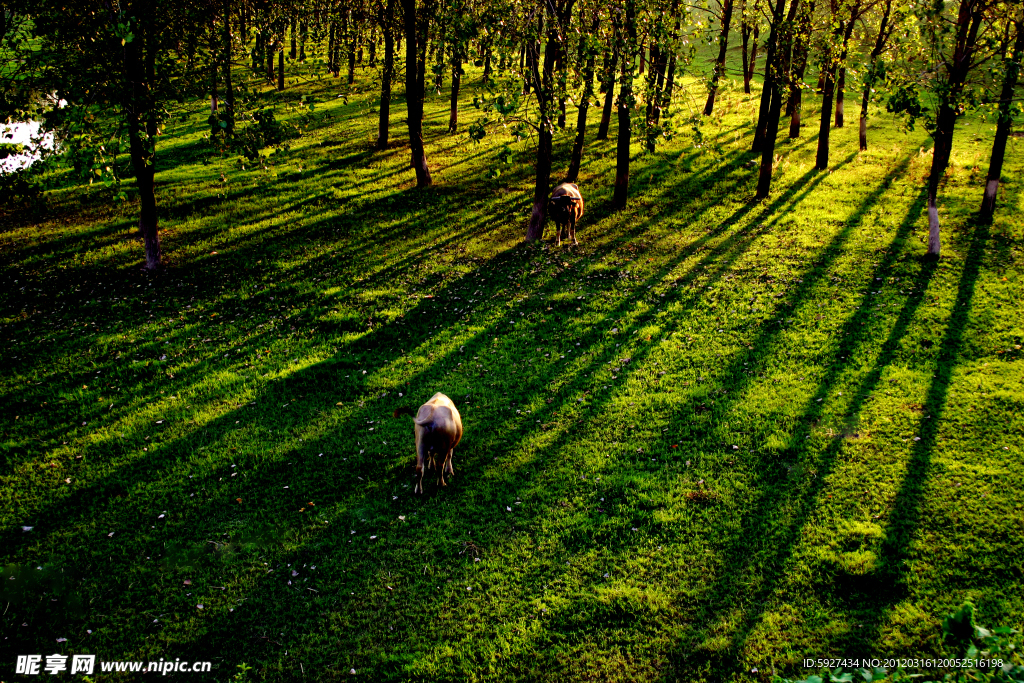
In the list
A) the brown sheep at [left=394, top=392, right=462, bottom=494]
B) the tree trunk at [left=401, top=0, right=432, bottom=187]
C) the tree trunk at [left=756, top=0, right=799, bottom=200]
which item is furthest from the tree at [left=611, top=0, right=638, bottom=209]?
the brown sheep at [left=394, top=392, right=462, bottom=494]

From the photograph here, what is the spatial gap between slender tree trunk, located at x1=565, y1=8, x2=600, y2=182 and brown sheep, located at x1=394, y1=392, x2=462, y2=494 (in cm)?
1073

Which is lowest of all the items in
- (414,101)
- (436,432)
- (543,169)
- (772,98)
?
(436,432)

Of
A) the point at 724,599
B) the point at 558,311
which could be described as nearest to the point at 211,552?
the point at 724,599

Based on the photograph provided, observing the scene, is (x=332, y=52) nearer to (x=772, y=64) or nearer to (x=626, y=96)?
(x=772, y=64)

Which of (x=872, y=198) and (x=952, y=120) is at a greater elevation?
(x=952, y=120)

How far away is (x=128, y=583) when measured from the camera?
9812 mm

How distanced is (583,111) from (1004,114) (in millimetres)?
13659

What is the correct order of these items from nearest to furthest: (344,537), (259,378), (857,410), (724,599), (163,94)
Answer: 1. (724,599)
2. (344,537)
3. (857,410)
4. (259,378)
5. (163,94)

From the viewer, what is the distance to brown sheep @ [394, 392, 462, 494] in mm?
11031

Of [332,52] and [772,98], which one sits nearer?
[772,98]

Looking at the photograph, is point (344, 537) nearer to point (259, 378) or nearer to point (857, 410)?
point (259, 378)

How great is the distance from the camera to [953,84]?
58.6ft

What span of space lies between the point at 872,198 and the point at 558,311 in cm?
1582

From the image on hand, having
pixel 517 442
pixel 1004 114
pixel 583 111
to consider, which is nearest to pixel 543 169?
pixel 583 111
